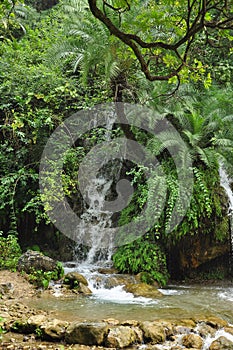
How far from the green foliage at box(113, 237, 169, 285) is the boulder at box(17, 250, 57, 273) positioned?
1.52m

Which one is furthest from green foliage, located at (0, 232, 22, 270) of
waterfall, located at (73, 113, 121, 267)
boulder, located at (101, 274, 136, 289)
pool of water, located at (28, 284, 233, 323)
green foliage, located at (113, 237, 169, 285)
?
green foliage, located at (113, 237, 169, 285)

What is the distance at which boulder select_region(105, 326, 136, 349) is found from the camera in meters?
3.76

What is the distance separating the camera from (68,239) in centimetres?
895

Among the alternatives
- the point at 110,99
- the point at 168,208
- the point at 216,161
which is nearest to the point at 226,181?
the point at 216,161

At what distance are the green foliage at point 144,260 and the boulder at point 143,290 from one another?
48cm

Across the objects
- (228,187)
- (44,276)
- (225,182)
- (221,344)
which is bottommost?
(221,344)

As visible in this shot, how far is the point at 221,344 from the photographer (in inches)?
150

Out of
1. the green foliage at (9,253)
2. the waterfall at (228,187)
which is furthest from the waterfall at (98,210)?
the waterfall at (228,187)

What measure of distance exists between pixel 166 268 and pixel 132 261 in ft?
2.99

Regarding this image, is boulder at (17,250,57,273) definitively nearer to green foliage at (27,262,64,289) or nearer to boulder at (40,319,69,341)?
green foliage at (27,262,64,289)

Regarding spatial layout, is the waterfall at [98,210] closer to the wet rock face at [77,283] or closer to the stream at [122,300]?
the stream at [122,300]

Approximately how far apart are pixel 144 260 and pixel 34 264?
2.35 meters

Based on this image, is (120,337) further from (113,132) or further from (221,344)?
(113,132)

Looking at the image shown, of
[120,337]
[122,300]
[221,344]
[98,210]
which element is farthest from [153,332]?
[98,210]
